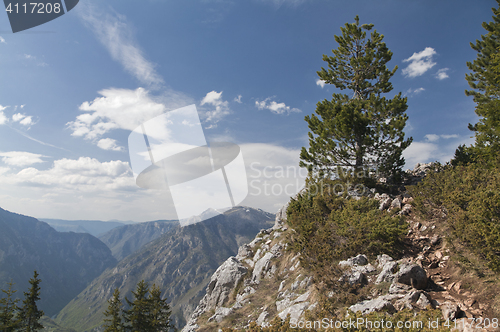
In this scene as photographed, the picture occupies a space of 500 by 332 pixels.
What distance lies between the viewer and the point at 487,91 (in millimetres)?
Answer: 16141

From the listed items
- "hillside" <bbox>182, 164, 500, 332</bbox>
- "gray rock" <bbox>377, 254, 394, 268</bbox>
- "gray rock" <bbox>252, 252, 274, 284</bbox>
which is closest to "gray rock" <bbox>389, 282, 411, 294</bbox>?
"hillside" <bbox>182, 164, 500, 332</bbox>

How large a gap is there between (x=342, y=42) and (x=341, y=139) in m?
10.3

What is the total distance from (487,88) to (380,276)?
16.7 m

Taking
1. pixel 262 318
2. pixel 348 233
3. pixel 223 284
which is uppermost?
pixel 348 233

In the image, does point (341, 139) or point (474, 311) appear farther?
point (341, 139)

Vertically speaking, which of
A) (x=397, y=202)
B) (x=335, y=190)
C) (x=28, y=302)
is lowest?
(x=28, y=302)

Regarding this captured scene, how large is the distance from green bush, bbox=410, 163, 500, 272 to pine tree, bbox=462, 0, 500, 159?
3408 mm

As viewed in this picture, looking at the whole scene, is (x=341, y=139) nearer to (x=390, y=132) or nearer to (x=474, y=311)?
(x=390, y=132)

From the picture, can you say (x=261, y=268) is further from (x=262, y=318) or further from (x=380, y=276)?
(x=380, y=276)

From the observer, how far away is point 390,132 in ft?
57.3

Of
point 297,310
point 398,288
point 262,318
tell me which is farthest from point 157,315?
point 398,288

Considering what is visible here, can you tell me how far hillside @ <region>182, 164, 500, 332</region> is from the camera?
255 inches

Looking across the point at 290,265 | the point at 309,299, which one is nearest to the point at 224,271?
the point at 290,265

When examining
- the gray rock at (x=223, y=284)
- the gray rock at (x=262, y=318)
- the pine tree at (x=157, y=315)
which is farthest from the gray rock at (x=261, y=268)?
the pine tree at (x=157, y=315)
